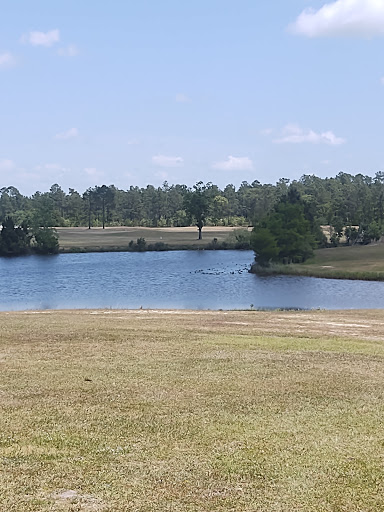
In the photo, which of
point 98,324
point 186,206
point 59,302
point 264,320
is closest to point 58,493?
point 98,324

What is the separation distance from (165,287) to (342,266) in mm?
31403

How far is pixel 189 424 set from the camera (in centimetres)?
1039

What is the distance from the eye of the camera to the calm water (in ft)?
155

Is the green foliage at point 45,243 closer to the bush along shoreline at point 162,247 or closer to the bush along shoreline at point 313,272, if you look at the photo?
the bush along shoreline at point 162,247

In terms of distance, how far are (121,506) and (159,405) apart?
164 inches

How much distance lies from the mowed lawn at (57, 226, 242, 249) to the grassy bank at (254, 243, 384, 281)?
40.0 metres

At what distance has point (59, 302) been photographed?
47625 millimetres

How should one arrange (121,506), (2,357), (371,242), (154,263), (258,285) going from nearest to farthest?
1. (121,506)
2. (2,357)
3. (258,285)
4. (154,263)
5. (371,242)

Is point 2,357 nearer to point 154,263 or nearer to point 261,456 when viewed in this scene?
point 261,456

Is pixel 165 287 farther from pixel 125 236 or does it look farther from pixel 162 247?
pixel 125 236

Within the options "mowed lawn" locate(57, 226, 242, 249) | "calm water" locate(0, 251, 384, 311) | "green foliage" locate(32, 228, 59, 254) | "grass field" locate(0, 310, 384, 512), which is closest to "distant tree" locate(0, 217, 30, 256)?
"green foliage" locate(32, 228, 59, 254)

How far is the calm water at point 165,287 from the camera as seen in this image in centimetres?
4709

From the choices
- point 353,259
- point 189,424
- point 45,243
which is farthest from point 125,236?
point 189,424

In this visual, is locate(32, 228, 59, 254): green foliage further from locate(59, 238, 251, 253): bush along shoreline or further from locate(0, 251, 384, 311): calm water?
locate(0, 251, 384, 311): calm water
